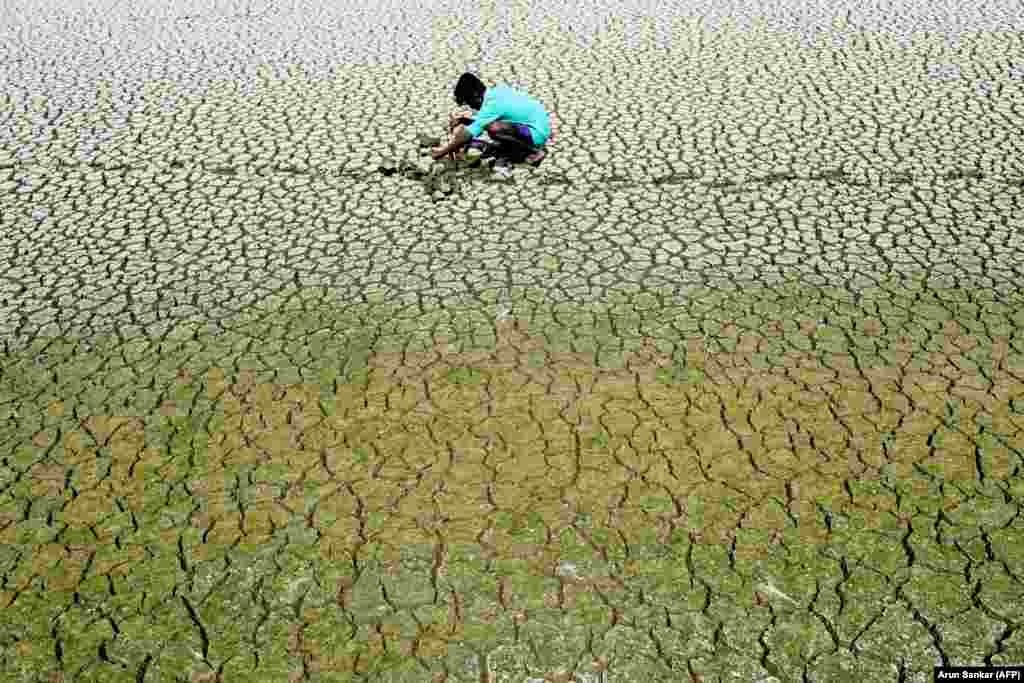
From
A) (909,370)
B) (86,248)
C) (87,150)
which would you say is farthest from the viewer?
(87,150)

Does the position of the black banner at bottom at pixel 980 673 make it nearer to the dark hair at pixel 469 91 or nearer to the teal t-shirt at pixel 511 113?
the teal t-shirt at pixel 511 113

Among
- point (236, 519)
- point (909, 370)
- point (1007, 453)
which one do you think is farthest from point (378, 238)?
point (1007, 453)

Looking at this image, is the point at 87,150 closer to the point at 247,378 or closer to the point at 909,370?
the point at 247,378

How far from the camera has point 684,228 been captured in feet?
19.5

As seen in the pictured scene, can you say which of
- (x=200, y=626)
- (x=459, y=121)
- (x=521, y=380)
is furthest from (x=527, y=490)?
(x=459, y=121)

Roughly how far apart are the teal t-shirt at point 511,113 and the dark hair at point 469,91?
5 centimetres

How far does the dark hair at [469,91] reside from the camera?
6.83 metres

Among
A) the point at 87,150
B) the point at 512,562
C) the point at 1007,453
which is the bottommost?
the point at 1007,453

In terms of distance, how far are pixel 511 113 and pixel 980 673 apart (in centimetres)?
469

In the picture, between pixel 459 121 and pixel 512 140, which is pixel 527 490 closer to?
pixel 512 140

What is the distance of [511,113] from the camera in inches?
270

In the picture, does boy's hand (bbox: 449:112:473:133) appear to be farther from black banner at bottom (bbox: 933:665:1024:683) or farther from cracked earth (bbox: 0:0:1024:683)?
black banner at bottom (bbox: 933:665:1024:683)

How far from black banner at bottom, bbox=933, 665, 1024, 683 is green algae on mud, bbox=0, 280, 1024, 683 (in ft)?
0.17

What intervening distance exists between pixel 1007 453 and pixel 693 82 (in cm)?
477
